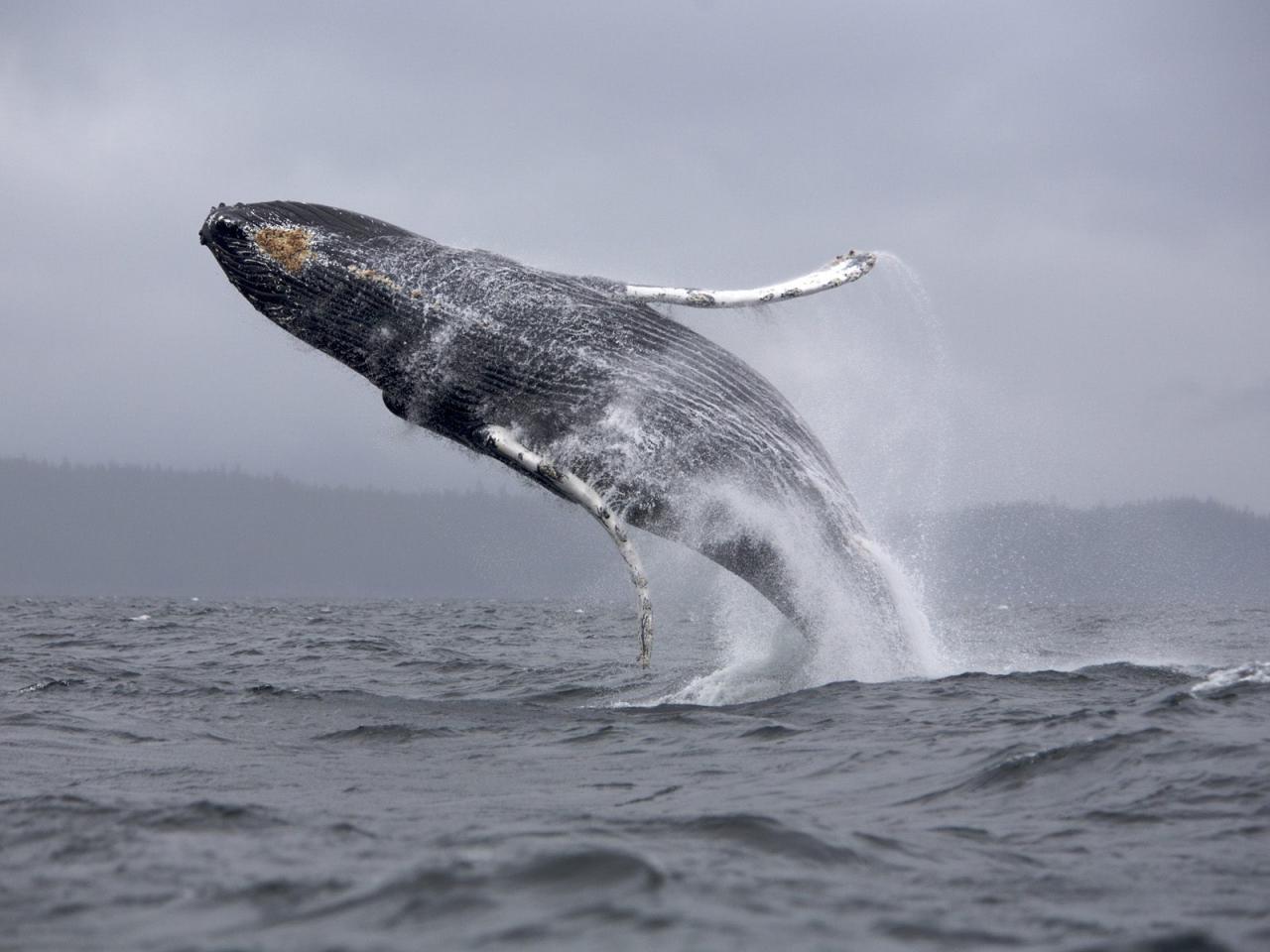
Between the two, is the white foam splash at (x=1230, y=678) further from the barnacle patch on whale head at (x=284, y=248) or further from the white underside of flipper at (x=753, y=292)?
Result: the barnacle patch on whale head at (x=284, y=248)

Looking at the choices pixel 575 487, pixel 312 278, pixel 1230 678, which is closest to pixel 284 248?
pixel 312 278

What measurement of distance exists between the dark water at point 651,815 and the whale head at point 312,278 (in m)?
2.82

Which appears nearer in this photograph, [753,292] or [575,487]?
[575,487]

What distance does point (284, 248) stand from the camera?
9.08 metres

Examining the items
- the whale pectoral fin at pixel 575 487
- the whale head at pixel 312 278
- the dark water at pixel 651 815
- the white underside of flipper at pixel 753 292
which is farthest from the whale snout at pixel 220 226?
the dark water at pixel 651 815

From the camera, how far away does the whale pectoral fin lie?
9.02m

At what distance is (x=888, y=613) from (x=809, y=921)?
6.34m

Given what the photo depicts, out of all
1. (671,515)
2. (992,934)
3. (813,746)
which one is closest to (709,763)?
(813,746)

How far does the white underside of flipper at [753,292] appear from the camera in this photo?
9.38 metres

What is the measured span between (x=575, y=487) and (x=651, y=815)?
3709 millimetres

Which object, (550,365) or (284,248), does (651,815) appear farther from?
(284,248)

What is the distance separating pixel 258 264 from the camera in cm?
906

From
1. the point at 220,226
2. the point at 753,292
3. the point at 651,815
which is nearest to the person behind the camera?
the point at 651,815

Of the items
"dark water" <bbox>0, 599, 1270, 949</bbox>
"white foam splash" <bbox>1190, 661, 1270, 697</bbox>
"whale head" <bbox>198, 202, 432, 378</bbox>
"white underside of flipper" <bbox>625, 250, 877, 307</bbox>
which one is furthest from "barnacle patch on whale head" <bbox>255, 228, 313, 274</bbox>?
"white foam splash" <bbox>1190, 661, 1270, 697</bbox>
